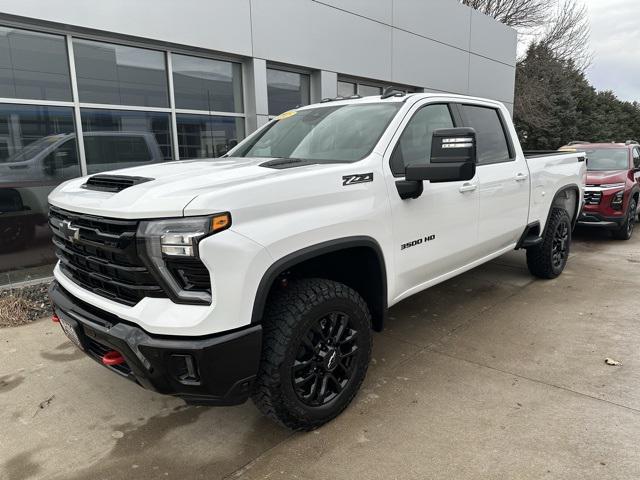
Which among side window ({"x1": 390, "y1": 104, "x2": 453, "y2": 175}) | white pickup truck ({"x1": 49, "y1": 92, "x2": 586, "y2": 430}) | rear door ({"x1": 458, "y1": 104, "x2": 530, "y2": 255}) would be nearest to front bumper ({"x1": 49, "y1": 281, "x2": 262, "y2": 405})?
white pickup truck ({"x1": 49, "y1": 92, "x2": 586, "y2": 430})

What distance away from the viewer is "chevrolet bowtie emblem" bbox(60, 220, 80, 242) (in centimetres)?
256

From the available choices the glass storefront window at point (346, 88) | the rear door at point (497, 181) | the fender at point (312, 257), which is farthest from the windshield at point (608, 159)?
the fender at point (312, 257)

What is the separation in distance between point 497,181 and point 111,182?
10.2 feet

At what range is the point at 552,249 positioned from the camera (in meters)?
5.55

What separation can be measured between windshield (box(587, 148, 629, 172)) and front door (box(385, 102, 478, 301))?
6265 mm

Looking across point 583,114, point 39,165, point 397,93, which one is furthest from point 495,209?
point 583,114

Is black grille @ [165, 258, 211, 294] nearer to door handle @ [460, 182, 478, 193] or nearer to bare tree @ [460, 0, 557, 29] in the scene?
door handle @ [460, 182, 478, 193]

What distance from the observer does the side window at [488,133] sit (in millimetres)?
4172

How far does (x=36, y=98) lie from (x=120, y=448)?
473 centimetres

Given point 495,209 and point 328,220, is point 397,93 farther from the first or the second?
point 328,220

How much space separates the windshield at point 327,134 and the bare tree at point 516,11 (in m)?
24.4

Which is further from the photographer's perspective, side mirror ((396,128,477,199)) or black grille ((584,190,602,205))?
black grille ((584,190,602,205))

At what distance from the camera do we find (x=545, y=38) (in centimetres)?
2711

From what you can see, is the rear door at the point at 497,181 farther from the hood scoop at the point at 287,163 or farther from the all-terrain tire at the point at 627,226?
A: the all-terrain tire at the point at 627,226
